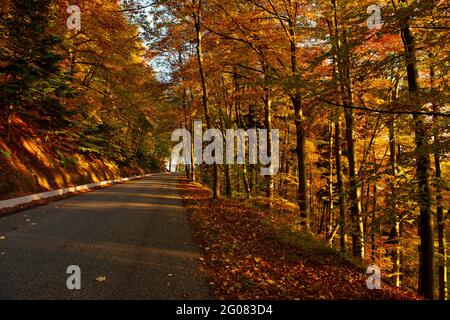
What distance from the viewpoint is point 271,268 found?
5.33m

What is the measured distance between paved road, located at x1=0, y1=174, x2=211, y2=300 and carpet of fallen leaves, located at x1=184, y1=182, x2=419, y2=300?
0.46 metres

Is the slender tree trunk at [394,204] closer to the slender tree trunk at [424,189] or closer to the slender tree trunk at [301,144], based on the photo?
the slender tree trunk at [424,189]

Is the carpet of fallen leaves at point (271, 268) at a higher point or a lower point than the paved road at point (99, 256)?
lower

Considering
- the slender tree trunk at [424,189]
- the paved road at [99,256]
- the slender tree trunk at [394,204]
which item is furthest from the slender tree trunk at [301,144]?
the paved road at [99,256]

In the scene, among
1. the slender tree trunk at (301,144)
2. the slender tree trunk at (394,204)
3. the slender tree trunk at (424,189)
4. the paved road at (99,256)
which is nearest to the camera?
the paved road at (99,256)

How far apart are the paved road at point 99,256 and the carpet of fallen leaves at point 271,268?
46cm

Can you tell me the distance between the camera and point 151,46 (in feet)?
49.3

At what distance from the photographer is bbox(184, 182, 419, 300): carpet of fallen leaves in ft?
14.1

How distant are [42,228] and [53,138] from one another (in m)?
12.2

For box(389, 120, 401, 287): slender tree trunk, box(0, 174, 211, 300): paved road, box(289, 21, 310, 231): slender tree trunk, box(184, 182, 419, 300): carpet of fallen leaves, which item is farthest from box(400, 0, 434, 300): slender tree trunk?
box(0, 174, 211, 300): paved road

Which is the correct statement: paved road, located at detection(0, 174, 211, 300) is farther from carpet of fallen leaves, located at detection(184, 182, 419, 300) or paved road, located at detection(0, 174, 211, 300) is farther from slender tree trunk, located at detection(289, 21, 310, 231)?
slender tree trunk, located at detection(289, 21, 310, 231)

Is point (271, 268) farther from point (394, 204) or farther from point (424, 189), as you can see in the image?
point (394, 204)

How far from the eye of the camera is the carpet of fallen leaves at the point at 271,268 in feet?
14.1
